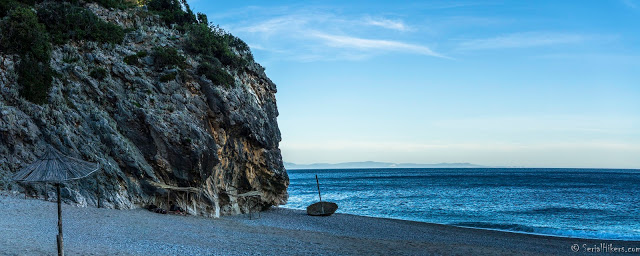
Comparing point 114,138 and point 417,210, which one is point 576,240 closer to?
point 417,210

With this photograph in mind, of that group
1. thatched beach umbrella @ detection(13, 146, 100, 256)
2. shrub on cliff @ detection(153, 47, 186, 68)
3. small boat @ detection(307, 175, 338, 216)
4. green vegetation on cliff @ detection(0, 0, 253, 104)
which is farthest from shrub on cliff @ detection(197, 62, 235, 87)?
thatched beach umbrella @ detection(13, 146, 100, 256)

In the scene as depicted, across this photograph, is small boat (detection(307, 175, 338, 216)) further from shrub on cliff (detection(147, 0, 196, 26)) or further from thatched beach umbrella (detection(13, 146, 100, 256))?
thatched beach umbrella (detection(13, 146, 100, 256))

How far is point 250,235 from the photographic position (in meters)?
21.9

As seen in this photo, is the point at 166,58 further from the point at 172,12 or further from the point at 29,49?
the point at 172,12

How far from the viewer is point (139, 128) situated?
28922mm

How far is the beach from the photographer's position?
15.9m

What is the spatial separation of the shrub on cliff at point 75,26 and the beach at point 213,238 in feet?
40.3

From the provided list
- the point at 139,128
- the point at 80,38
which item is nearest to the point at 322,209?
the point at 139,128

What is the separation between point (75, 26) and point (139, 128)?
9.06m

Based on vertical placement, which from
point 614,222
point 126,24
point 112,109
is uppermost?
point 126,24

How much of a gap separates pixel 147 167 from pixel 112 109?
428 centimetres

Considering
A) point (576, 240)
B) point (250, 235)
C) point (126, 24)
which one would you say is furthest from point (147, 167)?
point (576, 240)

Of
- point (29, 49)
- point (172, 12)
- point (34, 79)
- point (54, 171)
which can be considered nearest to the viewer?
point (54, 171)

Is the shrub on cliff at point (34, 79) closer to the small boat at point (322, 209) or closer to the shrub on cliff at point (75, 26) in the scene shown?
the shrub on cliff at point (75, 26)
